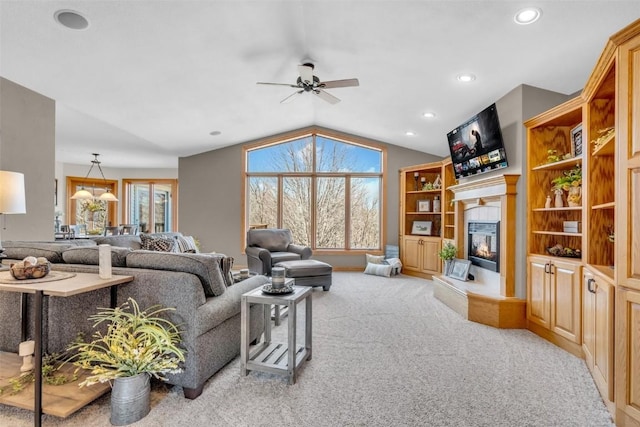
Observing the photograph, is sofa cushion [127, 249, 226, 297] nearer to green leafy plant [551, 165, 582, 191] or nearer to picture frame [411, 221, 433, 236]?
green leafy plant [551, 165, 582, 191]

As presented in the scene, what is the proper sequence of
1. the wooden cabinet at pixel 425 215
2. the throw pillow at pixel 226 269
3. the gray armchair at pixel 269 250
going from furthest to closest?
the wooden cabinet at pixel 425 215
the gray armchair at pixel 269 250
the throw pillow at pixel 226 269

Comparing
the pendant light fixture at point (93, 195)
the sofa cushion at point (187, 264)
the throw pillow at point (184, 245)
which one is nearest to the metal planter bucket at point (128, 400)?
the sofa cushion at point (187, 264)

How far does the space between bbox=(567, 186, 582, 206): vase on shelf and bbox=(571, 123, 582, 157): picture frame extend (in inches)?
12.0

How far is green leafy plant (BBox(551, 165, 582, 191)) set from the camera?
306 centimetres

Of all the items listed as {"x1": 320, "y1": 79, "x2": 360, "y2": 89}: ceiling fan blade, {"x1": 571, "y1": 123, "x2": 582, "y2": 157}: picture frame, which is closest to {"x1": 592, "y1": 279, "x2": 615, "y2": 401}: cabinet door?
{"x1": 571, "y1": 123, "x2": 582, "y2": 157}: picture frame

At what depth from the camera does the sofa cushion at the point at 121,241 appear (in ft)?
13.5

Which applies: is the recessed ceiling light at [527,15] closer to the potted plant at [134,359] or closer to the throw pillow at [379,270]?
the potted plant at [134,359]

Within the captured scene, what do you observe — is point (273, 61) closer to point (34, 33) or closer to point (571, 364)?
point (34, 33)

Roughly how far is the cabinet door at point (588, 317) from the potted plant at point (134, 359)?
279cm

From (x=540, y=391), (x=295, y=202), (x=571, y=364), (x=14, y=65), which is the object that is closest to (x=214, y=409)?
(x=540, y=391)

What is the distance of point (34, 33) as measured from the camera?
3002mm

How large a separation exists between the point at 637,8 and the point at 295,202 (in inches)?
228

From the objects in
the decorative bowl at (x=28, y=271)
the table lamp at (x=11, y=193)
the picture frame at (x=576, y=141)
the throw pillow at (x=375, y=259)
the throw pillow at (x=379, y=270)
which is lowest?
the throw pillow at (x=379, y=270)

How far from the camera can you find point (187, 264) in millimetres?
2199
